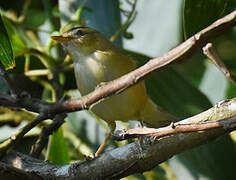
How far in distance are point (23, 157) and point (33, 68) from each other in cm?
83

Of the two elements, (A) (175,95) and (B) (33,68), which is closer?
(A) (175,95)

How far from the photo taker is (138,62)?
191 cm

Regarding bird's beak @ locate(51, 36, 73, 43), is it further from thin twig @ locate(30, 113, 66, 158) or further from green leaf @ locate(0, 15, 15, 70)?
green leaf @ locate(0, 15, 15, 70)

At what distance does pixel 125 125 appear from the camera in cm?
190

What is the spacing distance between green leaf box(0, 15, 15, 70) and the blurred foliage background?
0.53 m

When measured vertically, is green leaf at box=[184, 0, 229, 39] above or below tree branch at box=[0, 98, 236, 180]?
above

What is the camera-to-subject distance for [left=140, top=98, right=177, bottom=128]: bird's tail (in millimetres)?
1729

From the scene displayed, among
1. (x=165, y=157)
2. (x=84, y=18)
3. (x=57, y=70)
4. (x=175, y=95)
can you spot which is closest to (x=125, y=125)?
(x=175, y=95)

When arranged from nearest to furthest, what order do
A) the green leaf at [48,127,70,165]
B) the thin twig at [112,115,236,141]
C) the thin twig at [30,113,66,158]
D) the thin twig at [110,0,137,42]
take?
the thin twig at [112,115,236,141]
the thin twig at [30,113,66,158]
the green leaf at [48,127,70,165]
the thin twig at [110,0,137,42]

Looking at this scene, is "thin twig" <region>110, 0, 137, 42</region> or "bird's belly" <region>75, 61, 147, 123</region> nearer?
"bird's belly" <region>75, 61, 147, 123</region>

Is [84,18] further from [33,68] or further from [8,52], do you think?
[8,52]

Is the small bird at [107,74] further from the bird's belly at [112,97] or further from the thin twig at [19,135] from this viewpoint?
the thin twig at [19,135]

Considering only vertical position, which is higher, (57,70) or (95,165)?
(95,165)

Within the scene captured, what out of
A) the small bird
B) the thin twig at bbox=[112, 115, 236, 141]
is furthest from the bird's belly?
the thin twig at bbox=[112, 115, 236, 141]
